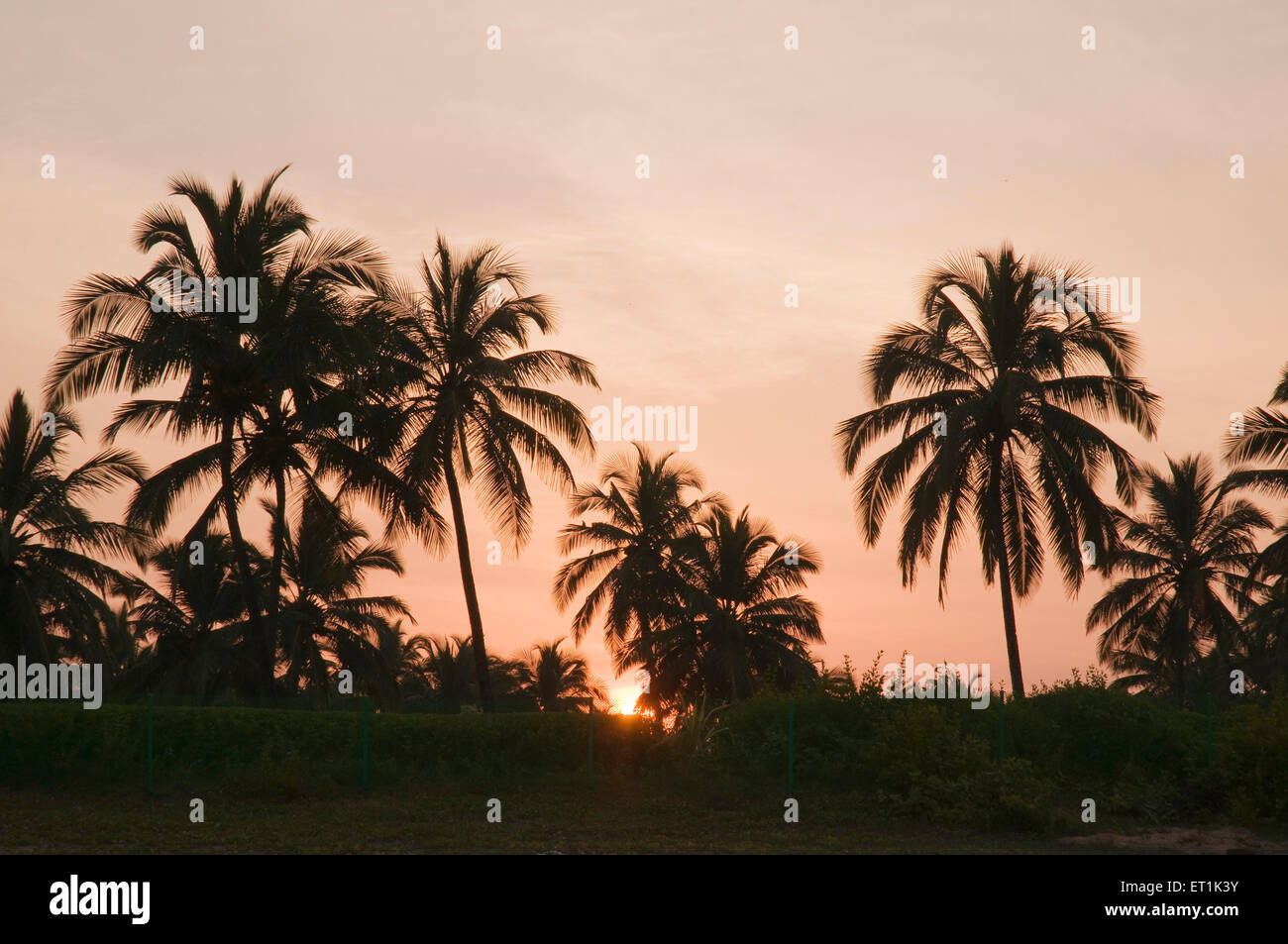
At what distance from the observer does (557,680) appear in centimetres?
6166

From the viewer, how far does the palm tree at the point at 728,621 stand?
39.3 meters

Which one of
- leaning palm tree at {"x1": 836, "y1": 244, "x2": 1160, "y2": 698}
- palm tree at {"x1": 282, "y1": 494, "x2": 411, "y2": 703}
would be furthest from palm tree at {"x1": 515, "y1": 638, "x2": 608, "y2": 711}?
leaning palm tree at {"x1": 836, "y1": 244, "x2": 1160, "y2": 698}

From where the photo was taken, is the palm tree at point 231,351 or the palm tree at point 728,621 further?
the palm tree at point 728,621

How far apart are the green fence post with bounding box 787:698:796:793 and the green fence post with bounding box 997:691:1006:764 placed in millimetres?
3748

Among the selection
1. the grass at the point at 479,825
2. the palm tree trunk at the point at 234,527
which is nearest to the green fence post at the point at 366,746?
the grass at the point at 479,825

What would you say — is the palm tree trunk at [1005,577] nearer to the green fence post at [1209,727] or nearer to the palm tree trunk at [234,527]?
the green fence post at [1209,727]

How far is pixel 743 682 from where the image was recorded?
38.6 m

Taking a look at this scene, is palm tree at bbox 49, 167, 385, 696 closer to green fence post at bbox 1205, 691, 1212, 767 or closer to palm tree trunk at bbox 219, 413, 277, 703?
palm tree trunk at bbox 219, 413, 277, 703

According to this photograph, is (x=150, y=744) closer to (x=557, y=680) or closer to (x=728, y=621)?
(x=728, y=621)

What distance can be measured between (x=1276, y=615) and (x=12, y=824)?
127 ft

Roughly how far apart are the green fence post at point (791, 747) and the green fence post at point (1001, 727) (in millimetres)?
3748

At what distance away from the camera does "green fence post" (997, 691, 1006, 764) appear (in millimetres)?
22891

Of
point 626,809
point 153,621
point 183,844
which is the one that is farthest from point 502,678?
point 183,844

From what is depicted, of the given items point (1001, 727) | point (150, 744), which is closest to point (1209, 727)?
point (1001, 727)
